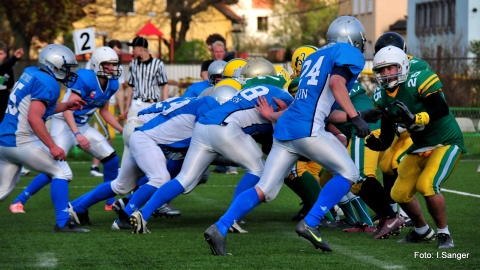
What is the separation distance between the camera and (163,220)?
10.1 metres

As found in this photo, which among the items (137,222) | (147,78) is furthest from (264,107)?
(147,78)

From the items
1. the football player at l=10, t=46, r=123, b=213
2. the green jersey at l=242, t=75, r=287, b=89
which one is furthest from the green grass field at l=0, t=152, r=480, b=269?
the green jersey at l=242, t=75, r=287, b=89

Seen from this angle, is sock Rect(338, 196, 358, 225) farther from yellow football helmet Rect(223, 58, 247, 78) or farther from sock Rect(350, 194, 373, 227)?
yellow football helmet Rect(223, 58, 247, 78)

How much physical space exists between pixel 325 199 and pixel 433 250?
0.90 m

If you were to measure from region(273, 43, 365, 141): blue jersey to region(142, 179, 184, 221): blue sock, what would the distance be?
121 cm

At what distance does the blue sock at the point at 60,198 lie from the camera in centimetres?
889

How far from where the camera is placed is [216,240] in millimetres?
7227

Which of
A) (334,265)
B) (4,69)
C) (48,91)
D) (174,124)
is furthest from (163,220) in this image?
(4,69)

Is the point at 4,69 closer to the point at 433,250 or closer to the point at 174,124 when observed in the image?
the point at 174,124

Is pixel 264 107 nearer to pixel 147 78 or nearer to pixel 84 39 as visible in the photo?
pixel 147 78

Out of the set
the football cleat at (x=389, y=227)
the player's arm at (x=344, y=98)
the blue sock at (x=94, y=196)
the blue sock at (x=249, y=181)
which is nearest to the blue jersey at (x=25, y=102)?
the blue sock at (x=94, y=196)

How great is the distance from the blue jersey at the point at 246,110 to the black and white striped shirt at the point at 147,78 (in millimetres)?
6310

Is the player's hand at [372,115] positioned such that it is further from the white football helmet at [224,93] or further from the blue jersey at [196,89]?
the blue jersey at [196,89]

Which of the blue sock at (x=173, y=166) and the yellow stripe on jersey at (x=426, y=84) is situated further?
the blue sock at (x=173, y=166)
